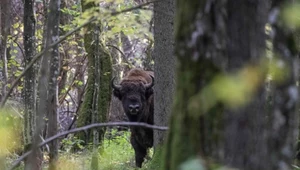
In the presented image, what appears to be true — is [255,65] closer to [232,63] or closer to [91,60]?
[232,63]

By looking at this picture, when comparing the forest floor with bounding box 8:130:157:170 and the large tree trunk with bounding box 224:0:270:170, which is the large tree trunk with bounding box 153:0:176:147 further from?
the large tree trunk with bounding box 224:0:270:170

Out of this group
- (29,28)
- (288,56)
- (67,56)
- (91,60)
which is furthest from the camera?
(67,56)

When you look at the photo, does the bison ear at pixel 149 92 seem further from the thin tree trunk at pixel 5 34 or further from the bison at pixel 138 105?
the thin tree trunk at pixel 5 34

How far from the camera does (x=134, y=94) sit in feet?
45.4

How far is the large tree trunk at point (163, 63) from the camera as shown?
9148 millimetres

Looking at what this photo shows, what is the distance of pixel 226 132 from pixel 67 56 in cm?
1687

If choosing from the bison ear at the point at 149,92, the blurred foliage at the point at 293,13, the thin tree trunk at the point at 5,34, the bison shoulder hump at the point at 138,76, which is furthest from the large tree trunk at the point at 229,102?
the bison shoulder hump at the point at 138,76

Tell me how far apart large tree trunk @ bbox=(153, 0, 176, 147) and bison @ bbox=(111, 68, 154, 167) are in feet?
13.5

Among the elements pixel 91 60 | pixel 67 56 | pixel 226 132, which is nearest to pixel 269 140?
pixel 226 132

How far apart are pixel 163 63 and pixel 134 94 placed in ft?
15.0

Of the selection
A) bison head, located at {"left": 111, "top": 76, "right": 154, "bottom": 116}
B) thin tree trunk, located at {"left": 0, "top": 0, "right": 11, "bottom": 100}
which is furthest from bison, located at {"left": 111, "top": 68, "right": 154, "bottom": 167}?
thin tree trunk, located at {"left": 0, "top": 0, "right": 11, "bottom": 100}

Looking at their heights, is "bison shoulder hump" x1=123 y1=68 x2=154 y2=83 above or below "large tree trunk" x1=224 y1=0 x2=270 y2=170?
above

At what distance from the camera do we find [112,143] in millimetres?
15492

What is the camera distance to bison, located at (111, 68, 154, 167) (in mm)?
13750
